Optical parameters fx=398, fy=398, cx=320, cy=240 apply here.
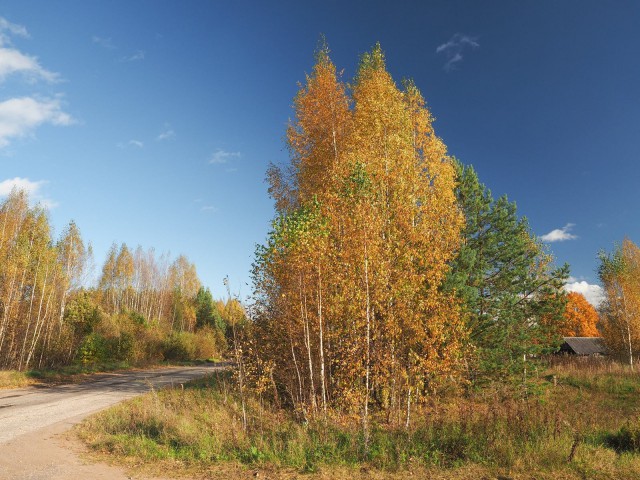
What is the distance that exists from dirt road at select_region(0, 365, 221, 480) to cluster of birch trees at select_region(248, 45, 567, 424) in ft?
10.2

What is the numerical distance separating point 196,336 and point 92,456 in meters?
42.3

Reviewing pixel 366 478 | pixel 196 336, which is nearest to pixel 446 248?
pixel 366 478

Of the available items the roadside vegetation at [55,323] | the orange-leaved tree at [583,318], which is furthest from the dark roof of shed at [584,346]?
the roadside vegetation at [55,323]

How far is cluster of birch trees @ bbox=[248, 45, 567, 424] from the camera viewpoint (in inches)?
404

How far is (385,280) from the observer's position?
9.96m

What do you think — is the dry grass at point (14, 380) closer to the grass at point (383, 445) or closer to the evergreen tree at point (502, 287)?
the grass at point (383, 445)

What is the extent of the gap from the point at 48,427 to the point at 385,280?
10817 mm

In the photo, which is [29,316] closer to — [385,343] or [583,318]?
[385,343]

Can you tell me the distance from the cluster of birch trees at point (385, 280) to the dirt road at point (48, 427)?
10.2ft

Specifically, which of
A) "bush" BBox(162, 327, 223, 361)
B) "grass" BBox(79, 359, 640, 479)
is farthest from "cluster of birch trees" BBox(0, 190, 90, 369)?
"grass" BBox(79, 359, 640, 479)

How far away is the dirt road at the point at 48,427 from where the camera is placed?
7996 millimetres

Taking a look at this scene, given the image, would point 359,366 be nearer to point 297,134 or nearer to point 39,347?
point 297,134

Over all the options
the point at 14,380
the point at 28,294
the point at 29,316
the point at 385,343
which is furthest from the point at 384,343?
the point at 28,294

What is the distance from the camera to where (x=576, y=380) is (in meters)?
24.0
